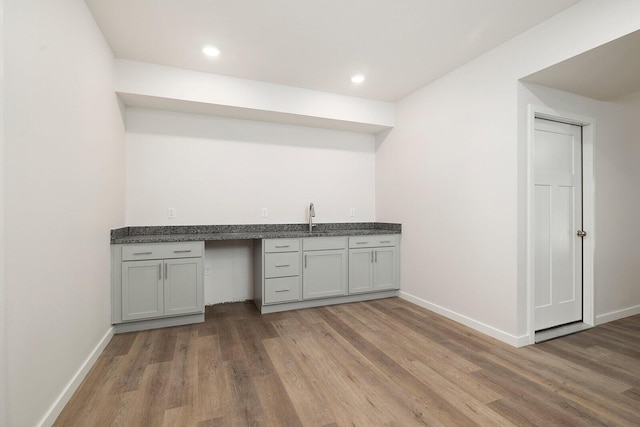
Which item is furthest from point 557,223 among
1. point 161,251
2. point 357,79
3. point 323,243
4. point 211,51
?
point 161,251

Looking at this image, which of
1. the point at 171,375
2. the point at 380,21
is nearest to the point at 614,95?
the point at 380,21

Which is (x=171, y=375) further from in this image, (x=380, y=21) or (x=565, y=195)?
(x=565, y=195)

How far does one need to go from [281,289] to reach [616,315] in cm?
357

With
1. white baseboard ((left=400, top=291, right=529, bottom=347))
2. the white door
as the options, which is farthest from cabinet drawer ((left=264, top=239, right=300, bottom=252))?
the white door

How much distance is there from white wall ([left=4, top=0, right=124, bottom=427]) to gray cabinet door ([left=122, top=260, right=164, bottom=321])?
0.30 m

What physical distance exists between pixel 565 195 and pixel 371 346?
2407 millimetres

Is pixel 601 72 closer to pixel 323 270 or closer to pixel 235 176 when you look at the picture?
pixel 323 270

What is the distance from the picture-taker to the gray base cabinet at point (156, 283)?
2711mm

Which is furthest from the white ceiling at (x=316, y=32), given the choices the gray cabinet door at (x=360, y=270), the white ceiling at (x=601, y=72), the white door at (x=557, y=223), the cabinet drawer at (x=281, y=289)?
the cabinet drawer at (x=281, y=289)

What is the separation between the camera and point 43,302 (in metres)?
1.50

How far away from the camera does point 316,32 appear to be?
245cm

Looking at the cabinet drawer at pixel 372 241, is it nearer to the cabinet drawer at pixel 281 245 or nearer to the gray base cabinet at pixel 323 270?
the gray base cabinet at pixel 323 270

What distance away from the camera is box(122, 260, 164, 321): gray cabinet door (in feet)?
8.93

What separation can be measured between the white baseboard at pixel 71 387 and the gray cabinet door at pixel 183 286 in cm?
57
